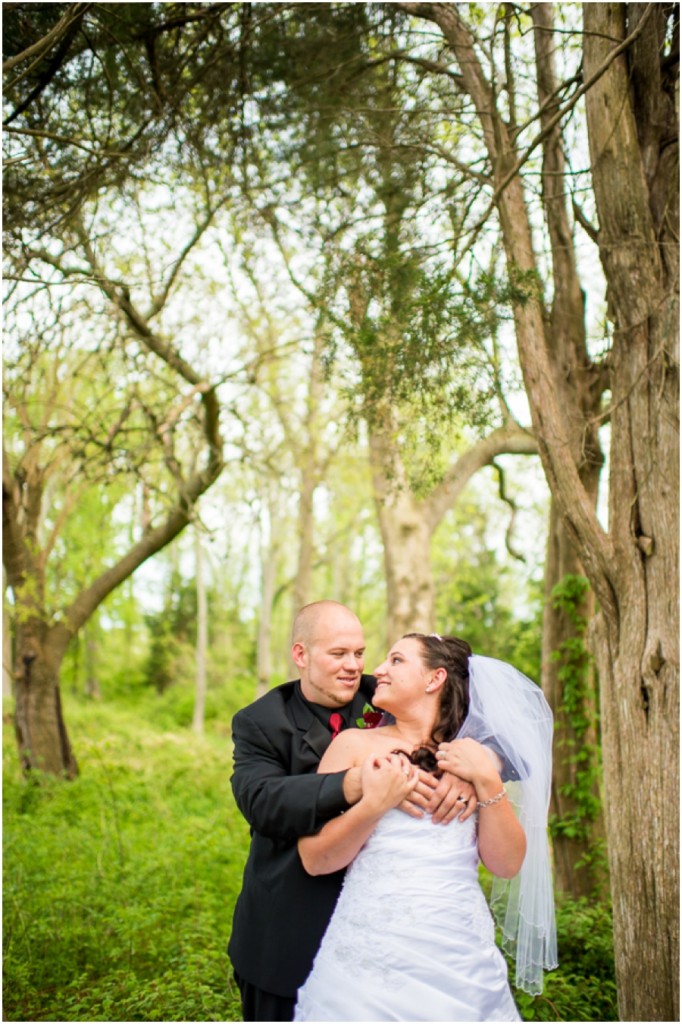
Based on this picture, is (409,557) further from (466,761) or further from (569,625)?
(466,761)

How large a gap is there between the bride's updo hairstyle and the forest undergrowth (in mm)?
2725

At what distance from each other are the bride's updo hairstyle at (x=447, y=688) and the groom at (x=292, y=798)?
0.23m

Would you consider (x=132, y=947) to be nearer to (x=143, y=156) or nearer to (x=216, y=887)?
(x=216, y=887)

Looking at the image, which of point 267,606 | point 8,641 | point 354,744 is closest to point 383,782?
point 354,744

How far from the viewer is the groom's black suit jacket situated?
9.61ft

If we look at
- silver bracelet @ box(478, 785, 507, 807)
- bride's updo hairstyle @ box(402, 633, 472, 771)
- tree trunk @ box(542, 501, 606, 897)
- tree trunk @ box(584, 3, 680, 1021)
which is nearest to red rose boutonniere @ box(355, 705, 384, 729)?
bride's updo hairstyle @ box(402, 633, 472, 771)

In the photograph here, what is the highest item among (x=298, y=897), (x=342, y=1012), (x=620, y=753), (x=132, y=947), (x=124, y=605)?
(x=124, y=605)

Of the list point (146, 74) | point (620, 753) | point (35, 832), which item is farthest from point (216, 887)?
point (146, 74)

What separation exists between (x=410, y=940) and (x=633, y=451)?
332cm

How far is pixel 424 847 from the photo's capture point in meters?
3.04

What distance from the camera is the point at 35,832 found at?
368 inches

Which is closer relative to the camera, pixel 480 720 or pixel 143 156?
pixel 480 720

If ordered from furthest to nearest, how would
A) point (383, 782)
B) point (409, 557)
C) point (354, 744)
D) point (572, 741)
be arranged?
1. point (409, 557)
2. point (572, 741)
3. point (354, 744)
4. point (383, 782)

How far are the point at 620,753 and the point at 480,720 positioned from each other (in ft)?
7.30
